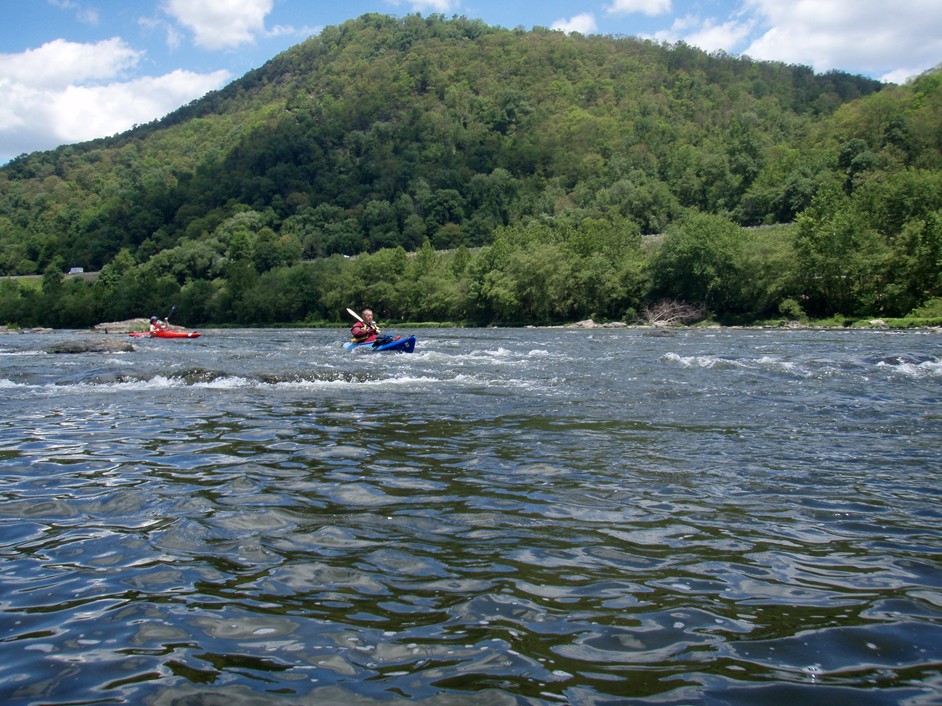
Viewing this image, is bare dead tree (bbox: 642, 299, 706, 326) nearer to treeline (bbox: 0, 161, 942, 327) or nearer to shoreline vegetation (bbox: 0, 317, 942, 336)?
treeline (bbox: 0, 161, 942, 327)

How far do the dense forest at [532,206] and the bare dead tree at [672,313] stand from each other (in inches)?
41.1

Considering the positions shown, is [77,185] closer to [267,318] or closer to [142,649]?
[267,318]

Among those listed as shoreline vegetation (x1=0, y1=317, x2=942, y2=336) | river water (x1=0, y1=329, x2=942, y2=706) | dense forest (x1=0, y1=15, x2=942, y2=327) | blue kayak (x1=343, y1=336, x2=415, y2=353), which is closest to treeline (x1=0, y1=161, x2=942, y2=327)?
dense forest (x1=0, y1=15, x2=942, y2=327)

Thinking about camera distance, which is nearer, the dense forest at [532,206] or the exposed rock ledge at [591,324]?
the dense forest at [532,206]

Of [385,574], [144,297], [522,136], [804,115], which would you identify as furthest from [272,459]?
[522,136]

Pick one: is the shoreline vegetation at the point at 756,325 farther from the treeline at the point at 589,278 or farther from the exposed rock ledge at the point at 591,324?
the treeline at the point at 589,278

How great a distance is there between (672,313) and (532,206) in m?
86.0

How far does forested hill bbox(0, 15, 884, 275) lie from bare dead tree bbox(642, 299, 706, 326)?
51319 mm

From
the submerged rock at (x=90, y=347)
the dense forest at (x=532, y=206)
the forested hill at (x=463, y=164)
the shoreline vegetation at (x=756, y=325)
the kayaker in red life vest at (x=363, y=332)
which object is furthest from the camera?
the forested hill at (x=463, y=164)

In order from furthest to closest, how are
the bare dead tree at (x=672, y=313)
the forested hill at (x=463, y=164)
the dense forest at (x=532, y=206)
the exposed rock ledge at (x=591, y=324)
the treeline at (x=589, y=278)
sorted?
the forested hill at (x=463, y=164), the exposed rock ledge at (x=591, y=324), the bare dead tree at (x=672, y=313), the dense forest at (x=532, y=206), the treeline at (x=589, y=278)

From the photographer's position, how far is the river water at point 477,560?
3645 mm

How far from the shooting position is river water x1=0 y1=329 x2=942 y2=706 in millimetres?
3645

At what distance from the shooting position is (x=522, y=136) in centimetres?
17562

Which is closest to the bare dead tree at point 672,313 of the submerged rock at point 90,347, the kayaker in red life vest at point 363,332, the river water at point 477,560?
the kayaker in red life vest at point 363,332
